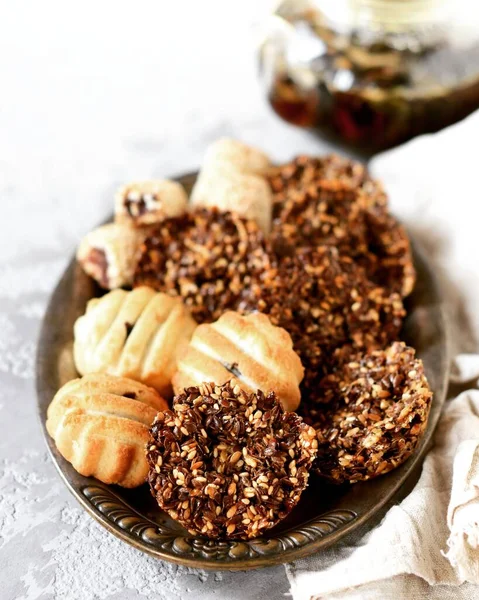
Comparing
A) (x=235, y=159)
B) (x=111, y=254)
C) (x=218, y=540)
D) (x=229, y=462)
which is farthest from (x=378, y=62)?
(x=218, y=540)

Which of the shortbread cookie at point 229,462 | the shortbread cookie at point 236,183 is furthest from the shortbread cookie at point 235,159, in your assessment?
the shortbread cookie at point 229,462

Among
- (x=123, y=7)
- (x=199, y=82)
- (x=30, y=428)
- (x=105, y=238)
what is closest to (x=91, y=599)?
(x=30, y=428)

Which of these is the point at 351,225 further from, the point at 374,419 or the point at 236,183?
the point at 374,419

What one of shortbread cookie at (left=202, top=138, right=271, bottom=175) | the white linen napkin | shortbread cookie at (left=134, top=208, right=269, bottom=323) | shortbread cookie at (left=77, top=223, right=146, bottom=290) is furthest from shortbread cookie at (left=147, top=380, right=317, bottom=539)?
shortbread cookie at (left=202, top=138, right=271, bottom=175)

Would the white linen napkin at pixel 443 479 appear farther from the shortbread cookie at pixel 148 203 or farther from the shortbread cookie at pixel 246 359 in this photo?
the shortbread cookie at pixel 148 203

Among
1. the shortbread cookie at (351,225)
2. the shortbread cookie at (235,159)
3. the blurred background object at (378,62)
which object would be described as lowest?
the shortbread cookie at (351,225)

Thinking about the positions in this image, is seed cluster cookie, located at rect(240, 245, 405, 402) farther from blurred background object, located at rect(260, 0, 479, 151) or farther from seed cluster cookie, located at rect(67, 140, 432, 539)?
blurred background object, located at rect(260, 0, 479, 151)
